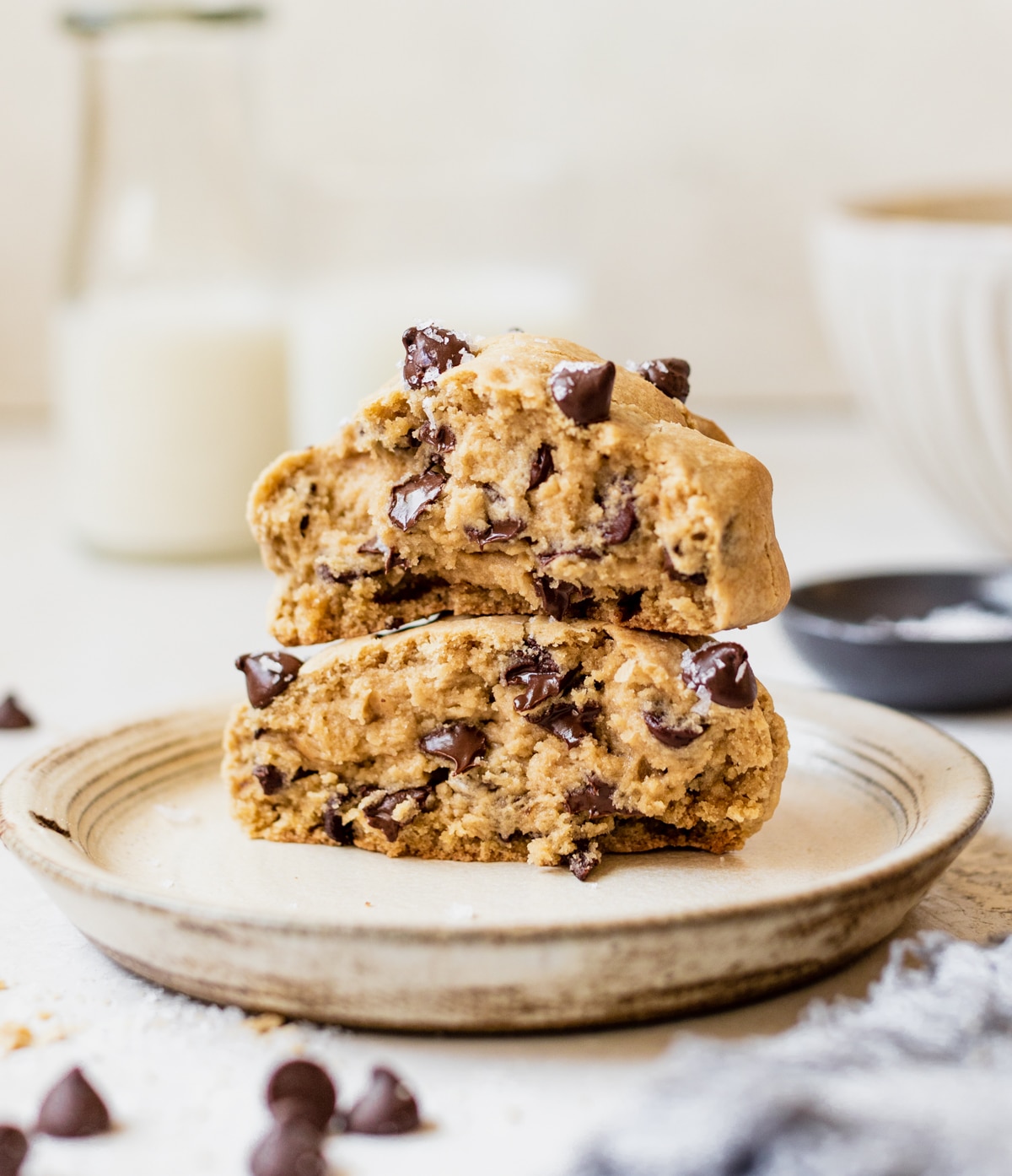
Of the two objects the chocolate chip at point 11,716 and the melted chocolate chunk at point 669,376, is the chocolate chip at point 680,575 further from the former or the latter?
the chocolate chip at point 11,716

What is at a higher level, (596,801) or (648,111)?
(648,111)

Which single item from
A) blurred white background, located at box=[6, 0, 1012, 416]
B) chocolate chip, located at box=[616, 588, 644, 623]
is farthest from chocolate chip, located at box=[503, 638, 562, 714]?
blurred white background, located at box=[6, 0, 1012, 416]

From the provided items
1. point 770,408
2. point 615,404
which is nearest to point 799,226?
point 770,408

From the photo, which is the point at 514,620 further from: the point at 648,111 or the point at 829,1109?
the point at 648,111

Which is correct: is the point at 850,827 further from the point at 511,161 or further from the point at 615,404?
the point at 511,161

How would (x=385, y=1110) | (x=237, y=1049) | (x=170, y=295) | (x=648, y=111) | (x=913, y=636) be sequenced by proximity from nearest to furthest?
(x=385, y=1110) → (x=237, y=1049) → (x=913, y=636) → (x=170, y=295) → (x=648, y=111)

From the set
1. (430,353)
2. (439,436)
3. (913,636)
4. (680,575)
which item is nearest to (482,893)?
(680,575)

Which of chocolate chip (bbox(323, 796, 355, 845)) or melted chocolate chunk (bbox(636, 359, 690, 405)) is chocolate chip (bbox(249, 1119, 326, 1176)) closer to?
chocolate chip (bbox(323, 796, 355, 845))
